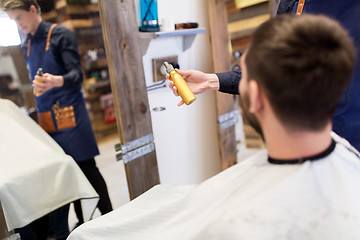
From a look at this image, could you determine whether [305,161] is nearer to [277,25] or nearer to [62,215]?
[277,25]

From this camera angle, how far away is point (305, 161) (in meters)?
0.93

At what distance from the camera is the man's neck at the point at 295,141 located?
2.93 feet

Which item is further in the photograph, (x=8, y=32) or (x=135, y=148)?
(x=135, y=148)

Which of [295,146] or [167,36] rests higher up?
[167,36]

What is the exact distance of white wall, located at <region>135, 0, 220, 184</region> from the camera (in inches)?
85.0

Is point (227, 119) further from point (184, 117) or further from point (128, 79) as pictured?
point (128, 79)

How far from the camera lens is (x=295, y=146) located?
91 cm

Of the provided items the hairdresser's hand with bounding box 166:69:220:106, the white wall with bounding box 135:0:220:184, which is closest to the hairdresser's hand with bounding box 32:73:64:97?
the white wall with bounding box 135:0:220:184

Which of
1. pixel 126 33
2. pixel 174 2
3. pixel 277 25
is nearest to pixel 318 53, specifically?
pixel 277 25

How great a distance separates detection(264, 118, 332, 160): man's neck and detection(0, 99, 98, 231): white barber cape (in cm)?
112

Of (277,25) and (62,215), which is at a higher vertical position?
(277,25)

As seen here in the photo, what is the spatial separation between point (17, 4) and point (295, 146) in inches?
58.5

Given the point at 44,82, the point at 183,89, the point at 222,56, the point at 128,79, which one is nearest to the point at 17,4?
the point at 44,82

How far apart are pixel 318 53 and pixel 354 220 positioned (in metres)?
0.48
